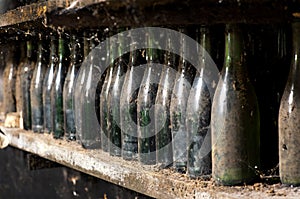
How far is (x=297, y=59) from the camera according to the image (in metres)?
1.04

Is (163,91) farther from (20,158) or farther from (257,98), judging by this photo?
(20,158)

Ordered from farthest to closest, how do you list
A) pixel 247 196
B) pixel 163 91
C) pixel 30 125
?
1. pixel 30 125
2. pixel 163 91
3. pixel 247 196

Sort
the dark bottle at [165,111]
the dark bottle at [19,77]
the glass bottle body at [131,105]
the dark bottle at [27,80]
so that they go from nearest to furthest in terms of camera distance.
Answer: the dark bottle at [165,111] < the glass bottle body at [131,105] < the dark bottle at [27,80] < the dark bottle at [19,77]

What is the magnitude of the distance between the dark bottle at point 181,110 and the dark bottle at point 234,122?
107 mm

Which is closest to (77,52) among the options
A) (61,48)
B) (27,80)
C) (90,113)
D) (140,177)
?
(61,48)

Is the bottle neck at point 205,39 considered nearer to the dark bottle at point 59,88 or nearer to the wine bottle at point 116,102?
the wine bottle at point 116,102

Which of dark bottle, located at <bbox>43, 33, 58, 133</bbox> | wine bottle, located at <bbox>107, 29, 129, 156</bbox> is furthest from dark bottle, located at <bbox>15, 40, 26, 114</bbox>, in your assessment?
wine bottle, located at <bbox>107, 29, 129, 156</bbox>

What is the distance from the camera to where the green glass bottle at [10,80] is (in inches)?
84.4

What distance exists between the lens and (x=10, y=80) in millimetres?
2154

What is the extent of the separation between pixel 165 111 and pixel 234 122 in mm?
219

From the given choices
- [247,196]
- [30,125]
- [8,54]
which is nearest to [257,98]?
[247,196]

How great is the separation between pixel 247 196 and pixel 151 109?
37 centimetres

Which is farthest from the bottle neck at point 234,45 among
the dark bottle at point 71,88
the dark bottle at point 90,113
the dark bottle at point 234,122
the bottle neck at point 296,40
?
the dark bottle at point 71,88

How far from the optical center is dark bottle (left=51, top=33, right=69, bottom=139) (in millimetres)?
1723
